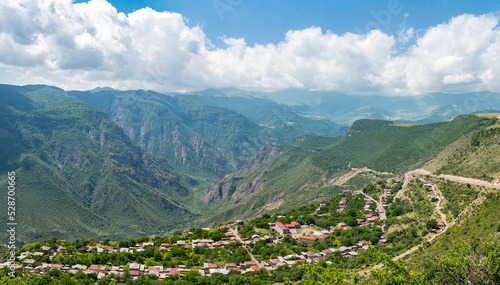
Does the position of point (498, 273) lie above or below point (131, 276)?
above

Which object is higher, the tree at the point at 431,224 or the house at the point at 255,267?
the tree at the point at 431,224

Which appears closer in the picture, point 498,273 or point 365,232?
point 498,273

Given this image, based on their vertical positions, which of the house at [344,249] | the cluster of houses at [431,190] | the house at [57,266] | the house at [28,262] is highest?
the cluster of houses at [431,190]

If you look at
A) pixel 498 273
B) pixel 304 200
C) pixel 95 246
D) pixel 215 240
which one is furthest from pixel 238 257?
pixel 304 200

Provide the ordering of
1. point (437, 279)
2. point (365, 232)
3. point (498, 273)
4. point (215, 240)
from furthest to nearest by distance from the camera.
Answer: point (215, 240) → point (365, 232) → point (437, 279) → point (498, 273)

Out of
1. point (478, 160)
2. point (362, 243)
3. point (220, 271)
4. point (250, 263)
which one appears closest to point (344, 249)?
point (362, 243)

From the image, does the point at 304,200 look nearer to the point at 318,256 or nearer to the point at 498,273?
the point at 318,256

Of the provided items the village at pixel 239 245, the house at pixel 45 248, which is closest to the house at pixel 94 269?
the village at pixel 239 245

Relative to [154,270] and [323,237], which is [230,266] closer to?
[154,270]

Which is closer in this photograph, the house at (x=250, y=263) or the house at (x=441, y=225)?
the house at (x=441, y=225)

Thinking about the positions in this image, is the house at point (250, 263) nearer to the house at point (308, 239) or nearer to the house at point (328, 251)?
the house at point (328, 251)

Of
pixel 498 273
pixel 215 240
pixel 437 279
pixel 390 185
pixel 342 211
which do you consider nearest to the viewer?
pixel 498 273
